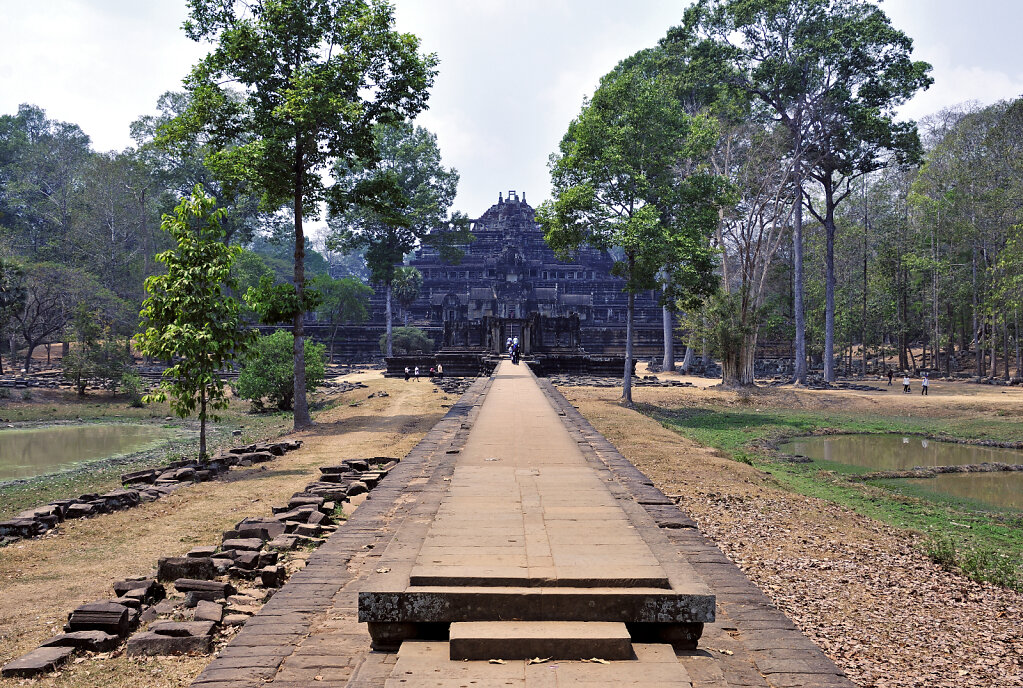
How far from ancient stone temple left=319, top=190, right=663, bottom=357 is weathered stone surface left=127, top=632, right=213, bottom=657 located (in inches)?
1655

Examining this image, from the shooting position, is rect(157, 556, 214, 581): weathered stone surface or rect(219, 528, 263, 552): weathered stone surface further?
rect(219, 528, 263, 552): weathered stone surface

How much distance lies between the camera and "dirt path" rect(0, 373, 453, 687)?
3957mm

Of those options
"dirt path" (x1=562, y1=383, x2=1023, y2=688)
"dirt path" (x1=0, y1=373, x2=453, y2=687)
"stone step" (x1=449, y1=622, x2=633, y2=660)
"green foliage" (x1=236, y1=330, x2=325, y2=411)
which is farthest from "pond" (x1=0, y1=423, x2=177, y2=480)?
"stone step" (x1=449, y1=622, x2=633, y2=660)

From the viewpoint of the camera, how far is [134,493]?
9.07m

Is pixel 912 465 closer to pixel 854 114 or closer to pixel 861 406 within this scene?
pixel 861 406

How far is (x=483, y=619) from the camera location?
3268 millimetres

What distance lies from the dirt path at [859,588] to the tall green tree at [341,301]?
35.6 metres

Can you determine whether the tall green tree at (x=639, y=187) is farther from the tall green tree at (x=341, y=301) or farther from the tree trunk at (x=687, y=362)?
the tall green tree at (x=341, y=301)

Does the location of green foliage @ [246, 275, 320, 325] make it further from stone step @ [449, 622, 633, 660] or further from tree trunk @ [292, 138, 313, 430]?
stone step @ [449, 622, 633, 660]

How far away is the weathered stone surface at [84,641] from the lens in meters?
4.16

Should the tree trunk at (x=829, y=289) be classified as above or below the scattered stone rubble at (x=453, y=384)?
above

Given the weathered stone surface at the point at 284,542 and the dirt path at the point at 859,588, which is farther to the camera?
the weathered stone surface at the point at 284,542

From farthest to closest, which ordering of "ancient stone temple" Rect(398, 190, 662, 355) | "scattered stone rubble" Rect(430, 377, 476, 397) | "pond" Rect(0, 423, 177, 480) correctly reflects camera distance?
"ancient stone temple" Rect(398, 190, 662, 355), "scattered stone rubble" Rect(430, 377, 476, 397), "pond" Rect(0, 423, 177, 480)

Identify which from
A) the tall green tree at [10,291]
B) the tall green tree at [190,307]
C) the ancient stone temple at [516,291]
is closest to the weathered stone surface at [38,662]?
the tall green tree at [190,307]
